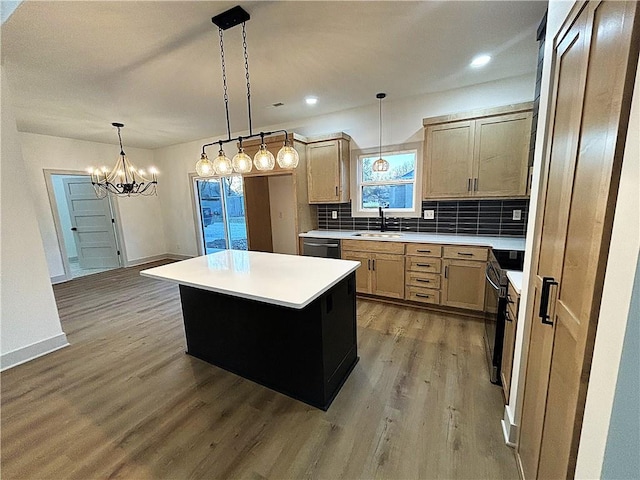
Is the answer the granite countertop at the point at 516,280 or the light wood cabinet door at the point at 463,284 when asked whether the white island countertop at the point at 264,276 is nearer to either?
the granite countertop at the point at 516,280

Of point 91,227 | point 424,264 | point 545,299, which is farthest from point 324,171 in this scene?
point 91,227

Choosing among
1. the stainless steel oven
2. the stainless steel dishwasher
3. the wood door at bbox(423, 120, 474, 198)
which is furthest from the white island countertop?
the wood door at bbox(423, 120, 474, 198)

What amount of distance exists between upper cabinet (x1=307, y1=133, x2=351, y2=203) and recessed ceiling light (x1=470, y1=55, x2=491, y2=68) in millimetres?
1692

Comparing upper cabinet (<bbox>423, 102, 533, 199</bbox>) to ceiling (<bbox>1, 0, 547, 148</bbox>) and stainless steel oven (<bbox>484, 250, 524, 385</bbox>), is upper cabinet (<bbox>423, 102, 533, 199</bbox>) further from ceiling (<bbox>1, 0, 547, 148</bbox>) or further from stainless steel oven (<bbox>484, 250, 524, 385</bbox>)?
stainless steel oven (<bbox>484, 250, 524, 385</bbox>)

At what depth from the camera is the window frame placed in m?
3.69

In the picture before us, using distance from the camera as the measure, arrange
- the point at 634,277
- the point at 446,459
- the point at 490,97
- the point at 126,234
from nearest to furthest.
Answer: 1. the point at 634,277
2. the point at 446,459
3. the point at 490,97
4. the point at 126,234

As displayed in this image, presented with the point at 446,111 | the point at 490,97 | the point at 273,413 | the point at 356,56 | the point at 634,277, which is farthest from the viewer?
the point at 446,111

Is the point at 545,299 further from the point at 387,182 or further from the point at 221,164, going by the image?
the point at 387,182

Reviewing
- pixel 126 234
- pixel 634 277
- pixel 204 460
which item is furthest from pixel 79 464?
pixel 126 234

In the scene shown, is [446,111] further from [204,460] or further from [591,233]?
[204,460]

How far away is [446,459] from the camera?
150cm

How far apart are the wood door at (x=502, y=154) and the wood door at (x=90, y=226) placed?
270 inches

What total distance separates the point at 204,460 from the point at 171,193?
611cm

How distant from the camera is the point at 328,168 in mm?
3910
